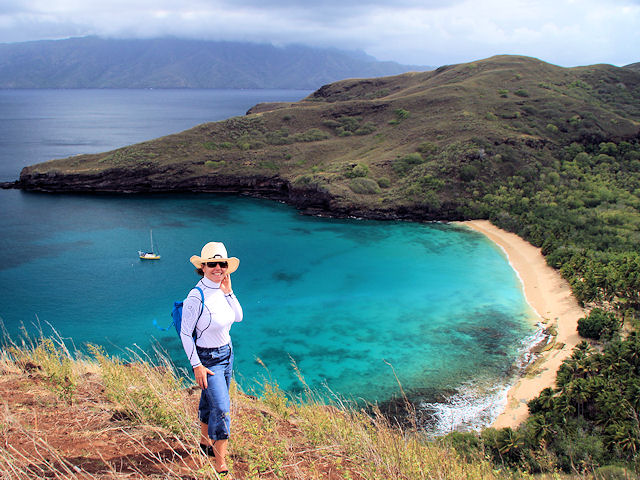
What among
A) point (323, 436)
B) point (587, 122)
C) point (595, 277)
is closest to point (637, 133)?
point (587, 122)

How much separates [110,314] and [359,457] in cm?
2303

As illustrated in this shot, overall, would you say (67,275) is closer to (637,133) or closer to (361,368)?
(361,368)

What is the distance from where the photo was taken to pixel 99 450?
4926 millimetres

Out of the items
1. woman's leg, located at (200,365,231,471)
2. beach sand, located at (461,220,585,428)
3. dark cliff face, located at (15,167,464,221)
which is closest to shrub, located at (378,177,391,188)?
dark cliff face, located at (15,167,464,221)

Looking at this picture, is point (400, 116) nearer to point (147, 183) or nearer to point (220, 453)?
point (147, 183)

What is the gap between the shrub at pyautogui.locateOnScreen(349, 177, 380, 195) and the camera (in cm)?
4872

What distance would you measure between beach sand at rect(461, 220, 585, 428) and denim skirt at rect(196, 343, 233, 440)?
13763 mm

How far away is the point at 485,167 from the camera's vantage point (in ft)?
165

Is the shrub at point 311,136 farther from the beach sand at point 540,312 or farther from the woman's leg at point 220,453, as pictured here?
the woman's leg at point 220,453

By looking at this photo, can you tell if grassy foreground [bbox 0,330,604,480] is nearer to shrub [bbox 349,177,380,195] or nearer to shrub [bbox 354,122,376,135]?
shrub [bbox 349,177,380,195]

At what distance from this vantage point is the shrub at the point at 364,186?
4872cm

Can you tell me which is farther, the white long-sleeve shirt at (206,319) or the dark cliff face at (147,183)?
the dark cliff face at (147,183)

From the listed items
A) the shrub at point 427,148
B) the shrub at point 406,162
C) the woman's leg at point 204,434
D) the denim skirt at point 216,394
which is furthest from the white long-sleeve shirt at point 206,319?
the shrub at point 427,148

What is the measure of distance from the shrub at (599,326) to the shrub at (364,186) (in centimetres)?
2962
